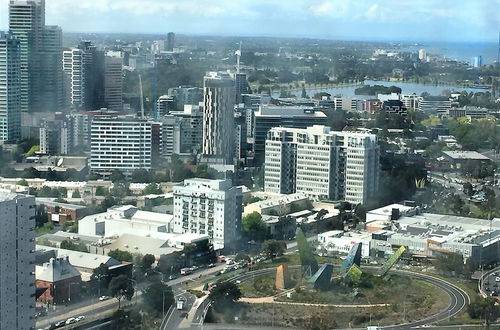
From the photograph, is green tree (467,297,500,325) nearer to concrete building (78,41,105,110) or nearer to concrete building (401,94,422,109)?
concrete building (78,41,105,110)

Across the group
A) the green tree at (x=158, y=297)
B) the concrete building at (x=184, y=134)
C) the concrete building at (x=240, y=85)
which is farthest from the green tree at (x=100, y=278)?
the concrete building at (x=240, y=85)

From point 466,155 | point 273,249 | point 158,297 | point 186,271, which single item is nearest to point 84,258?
point 186,271

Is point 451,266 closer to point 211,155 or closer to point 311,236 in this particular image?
point 311,236

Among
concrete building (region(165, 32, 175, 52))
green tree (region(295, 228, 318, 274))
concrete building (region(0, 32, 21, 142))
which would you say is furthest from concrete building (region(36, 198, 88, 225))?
concrete building (region(165, 32, 175, 52))

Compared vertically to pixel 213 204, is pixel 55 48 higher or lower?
higher

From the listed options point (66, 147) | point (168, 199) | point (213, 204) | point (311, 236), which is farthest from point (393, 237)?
point (66, 147)

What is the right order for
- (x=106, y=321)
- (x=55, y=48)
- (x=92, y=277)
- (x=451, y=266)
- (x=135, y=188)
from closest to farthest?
Answer: (x=106, y=321), (x=92, y=277), (x=451, y=266), (x=135, y=188), (x=55, y=48)

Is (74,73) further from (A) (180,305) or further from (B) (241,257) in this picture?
(A) (180,305)

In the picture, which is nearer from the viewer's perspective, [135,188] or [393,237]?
[393,237]
